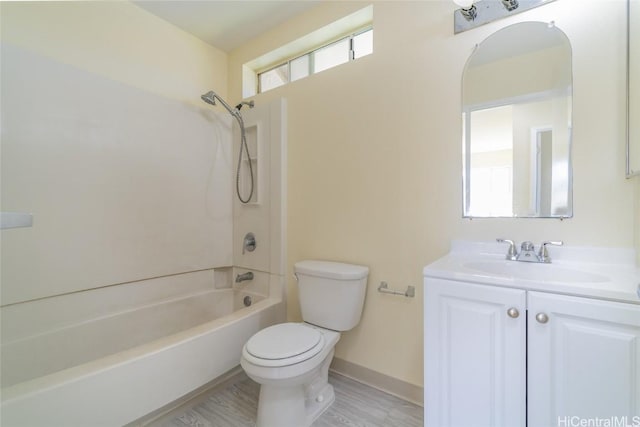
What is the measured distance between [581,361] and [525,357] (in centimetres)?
14

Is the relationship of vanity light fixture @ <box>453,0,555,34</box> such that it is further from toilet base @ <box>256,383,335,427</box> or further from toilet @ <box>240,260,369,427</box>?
toilet base @ <box>256,383,335,427</box>

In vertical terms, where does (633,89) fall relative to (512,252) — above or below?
above

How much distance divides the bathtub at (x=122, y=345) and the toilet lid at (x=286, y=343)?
0.95 ft

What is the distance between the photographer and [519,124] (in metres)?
1.31

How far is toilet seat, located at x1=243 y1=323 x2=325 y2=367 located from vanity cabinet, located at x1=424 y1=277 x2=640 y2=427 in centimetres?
54

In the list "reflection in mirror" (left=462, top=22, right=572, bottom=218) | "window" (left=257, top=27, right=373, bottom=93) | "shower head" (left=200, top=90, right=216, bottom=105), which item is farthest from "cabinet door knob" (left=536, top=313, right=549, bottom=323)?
"shower head" (left=200, top=90, right=216, bottom=105)

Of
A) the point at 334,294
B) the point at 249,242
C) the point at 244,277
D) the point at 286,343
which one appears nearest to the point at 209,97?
the point at 249,242

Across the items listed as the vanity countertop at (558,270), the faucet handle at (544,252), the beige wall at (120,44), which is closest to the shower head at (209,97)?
the beige wall at (120,44)

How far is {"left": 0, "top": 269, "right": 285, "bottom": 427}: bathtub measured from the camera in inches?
41.4

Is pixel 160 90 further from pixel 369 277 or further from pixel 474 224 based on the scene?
pixel 474 224

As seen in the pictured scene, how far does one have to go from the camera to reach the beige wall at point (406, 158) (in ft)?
3.69

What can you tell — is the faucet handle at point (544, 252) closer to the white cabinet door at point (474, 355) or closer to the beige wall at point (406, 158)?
the beige wall at point (406, 158)

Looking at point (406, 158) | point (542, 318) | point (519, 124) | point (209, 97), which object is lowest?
point (542, 318)

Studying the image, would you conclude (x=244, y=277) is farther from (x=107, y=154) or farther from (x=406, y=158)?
(x=406, y=158)
